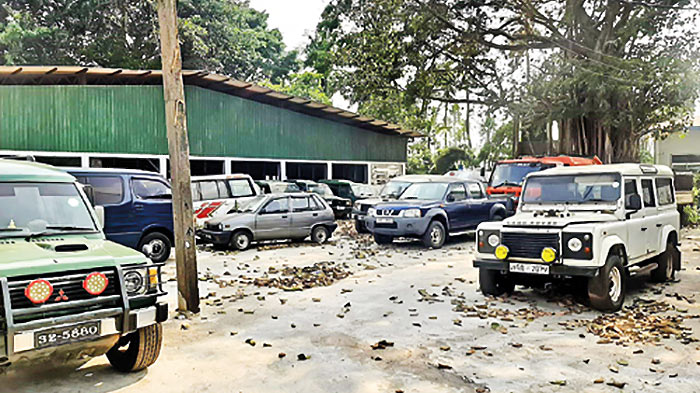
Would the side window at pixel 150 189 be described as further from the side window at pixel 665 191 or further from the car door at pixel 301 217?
the side window at pixel 665 191

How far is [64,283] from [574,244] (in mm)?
5596

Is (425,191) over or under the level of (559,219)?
over

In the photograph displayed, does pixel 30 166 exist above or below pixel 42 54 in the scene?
below

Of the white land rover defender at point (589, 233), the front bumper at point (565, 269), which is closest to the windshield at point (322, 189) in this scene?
the white land rover defender at point (589, 233)

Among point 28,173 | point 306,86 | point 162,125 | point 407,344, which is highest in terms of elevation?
point 306,86

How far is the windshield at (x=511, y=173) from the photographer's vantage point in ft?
54.6

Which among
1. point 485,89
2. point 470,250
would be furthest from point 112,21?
point 470,250

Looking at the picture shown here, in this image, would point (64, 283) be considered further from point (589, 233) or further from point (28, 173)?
point (589, 233)

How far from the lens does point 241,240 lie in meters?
13.0

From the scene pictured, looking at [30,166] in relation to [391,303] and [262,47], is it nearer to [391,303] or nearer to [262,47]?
[391,303]

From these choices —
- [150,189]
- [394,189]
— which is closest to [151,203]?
[150,189]

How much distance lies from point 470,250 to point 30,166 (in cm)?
975

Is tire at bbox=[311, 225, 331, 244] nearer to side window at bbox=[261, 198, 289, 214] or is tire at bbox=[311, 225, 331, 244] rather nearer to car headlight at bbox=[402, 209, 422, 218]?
side window at bbox=[261, 198, 289, 214]

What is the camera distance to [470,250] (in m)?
13.0
